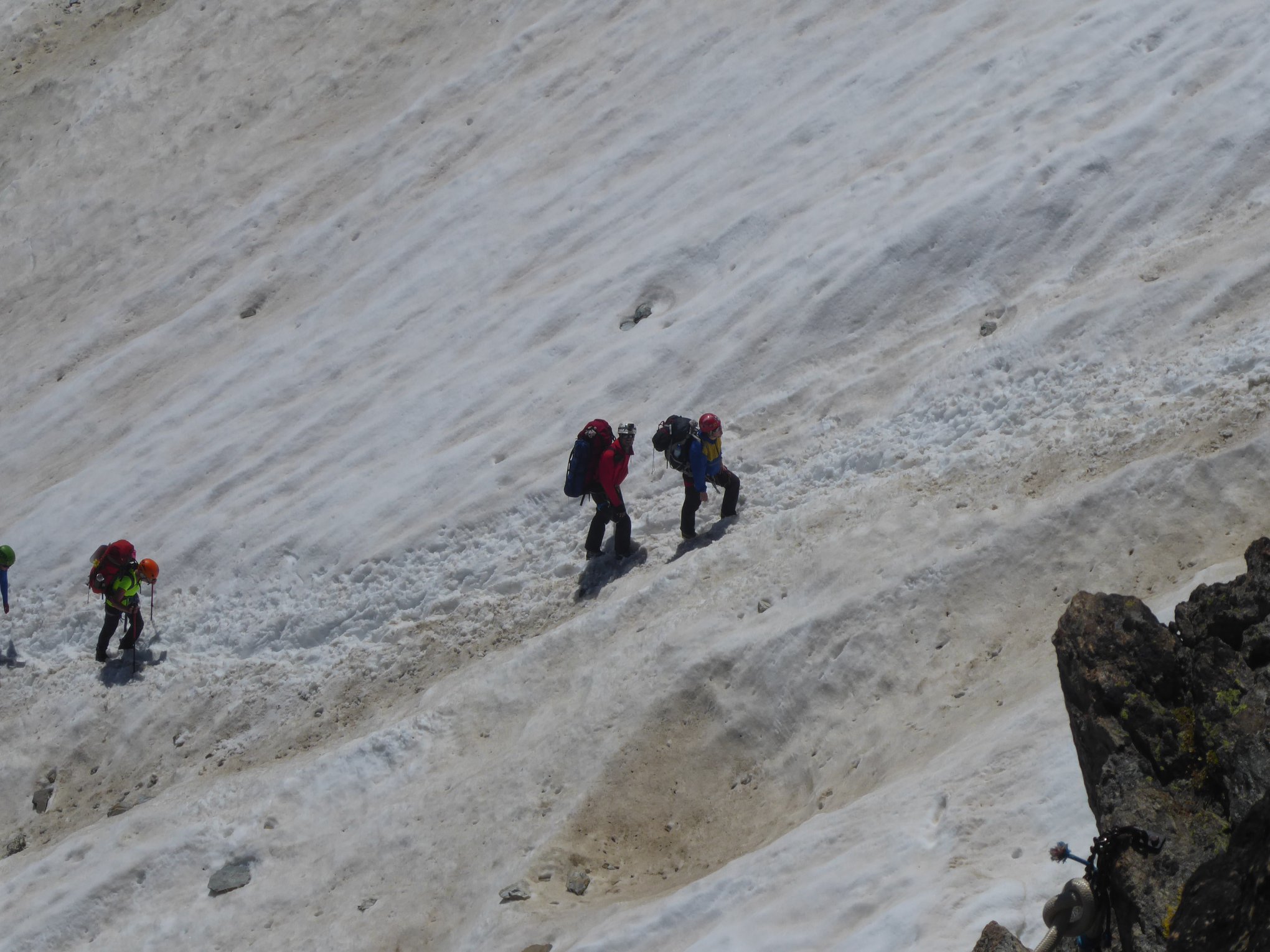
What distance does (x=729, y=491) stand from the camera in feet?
52.7

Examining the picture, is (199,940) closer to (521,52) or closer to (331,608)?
(331,608)

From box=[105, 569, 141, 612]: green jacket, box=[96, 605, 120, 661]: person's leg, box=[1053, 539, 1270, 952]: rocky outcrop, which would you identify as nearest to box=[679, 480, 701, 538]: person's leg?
box=[1053, 539, 1270, 952]: rocky outcrop

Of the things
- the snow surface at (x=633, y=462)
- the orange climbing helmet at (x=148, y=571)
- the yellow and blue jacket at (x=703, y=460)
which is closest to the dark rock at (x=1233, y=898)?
the snow surface at (x=633, y=462)

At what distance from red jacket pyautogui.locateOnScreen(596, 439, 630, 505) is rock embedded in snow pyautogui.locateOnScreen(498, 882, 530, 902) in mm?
5282

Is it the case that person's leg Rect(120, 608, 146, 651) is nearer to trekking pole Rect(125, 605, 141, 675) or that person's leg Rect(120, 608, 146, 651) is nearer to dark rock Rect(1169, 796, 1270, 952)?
trekking pole Rect(125, 605, 141, 675)

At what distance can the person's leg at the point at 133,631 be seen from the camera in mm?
18344

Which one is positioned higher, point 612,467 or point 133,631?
point 133,631

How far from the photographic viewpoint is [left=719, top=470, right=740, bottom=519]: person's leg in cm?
1595

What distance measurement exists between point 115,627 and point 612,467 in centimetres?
773

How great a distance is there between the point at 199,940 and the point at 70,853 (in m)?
2.61

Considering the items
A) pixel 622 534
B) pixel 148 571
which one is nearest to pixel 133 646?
pixel 148 571

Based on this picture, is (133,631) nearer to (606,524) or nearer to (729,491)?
(606,524)

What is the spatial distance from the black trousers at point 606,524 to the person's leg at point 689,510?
2.25 ft

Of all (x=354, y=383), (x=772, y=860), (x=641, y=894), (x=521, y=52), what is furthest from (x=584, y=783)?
(x=521, y=52)
